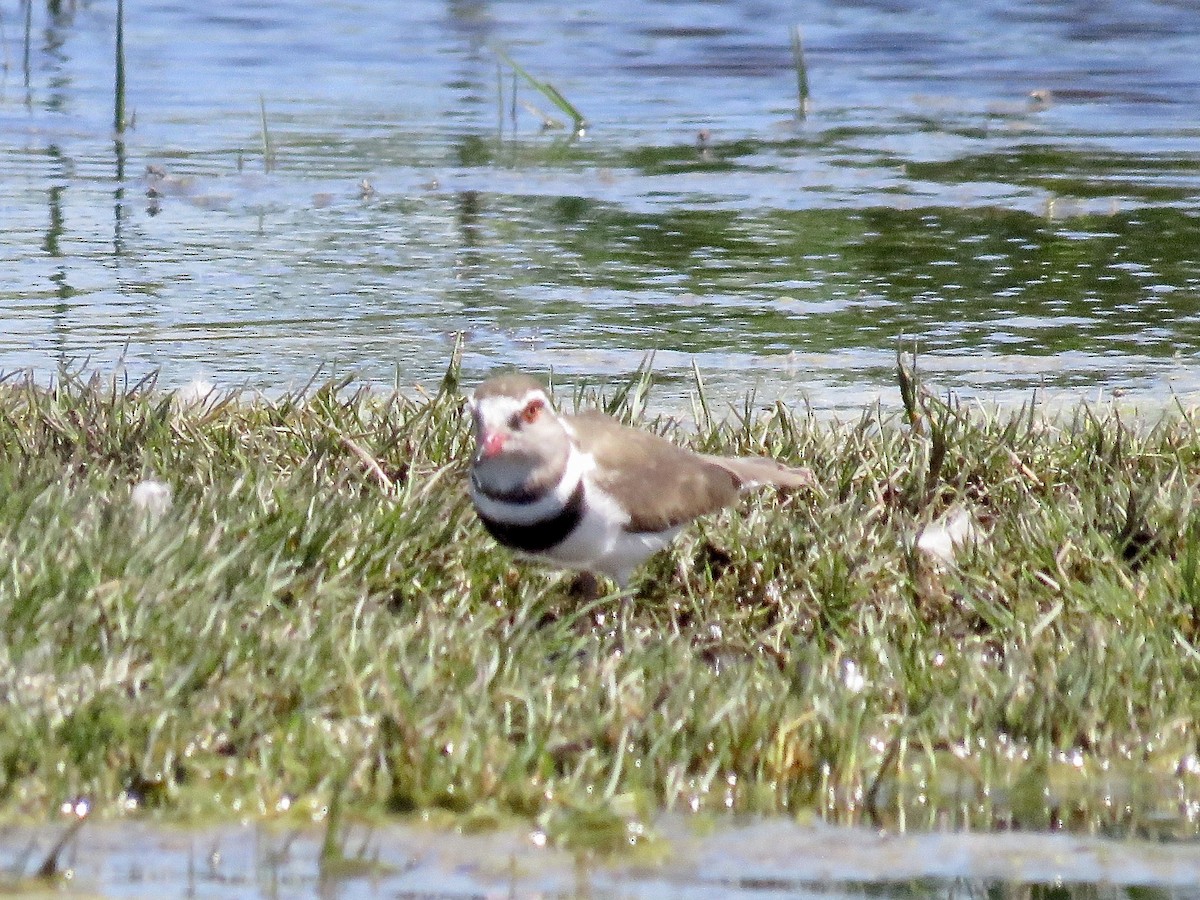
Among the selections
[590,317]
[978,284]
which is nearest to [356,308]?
[590,317]

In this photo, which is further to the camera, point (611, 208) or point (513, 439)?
point (611, 208)

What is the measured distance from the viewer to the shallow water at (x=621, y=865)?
340 cm

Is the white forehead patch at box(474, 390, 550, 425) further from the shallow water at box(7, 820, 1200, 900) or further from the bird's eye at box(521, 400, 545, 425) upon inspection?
the shallow water at box(7, 820, 1200, 900)

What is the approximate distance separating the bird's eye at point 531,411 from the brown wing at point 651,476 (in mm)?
227

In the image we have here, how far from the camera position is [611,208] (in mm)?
10078

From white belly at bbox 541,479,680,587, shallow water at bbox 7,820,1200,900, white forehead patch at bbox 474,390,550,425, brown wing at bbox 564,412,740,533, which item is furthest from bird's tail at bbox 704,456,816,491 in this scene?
shallow water at bbox 7,820,1200,900

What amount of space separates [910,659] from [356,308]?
13.2 feet

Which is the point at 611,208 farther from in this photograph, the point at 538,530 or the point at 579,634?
the point at 538,530

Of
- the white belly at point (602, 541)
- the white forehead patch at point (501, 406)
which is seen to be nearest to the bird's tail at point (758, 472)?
the white belly at point (602, 541)

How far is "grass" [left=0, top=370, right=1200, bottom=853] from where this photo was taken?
3.79m

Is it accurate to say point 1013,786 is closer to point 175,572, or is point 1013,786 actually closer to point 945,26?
point 175,572

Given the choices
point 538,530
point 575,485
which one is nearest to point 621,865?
point 538,530

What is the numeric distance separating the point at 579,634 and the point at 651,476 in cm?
45

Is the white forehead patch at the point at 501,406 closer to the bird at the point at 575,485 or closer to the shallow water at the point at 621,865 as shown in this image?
the bird at the point at 575,485
